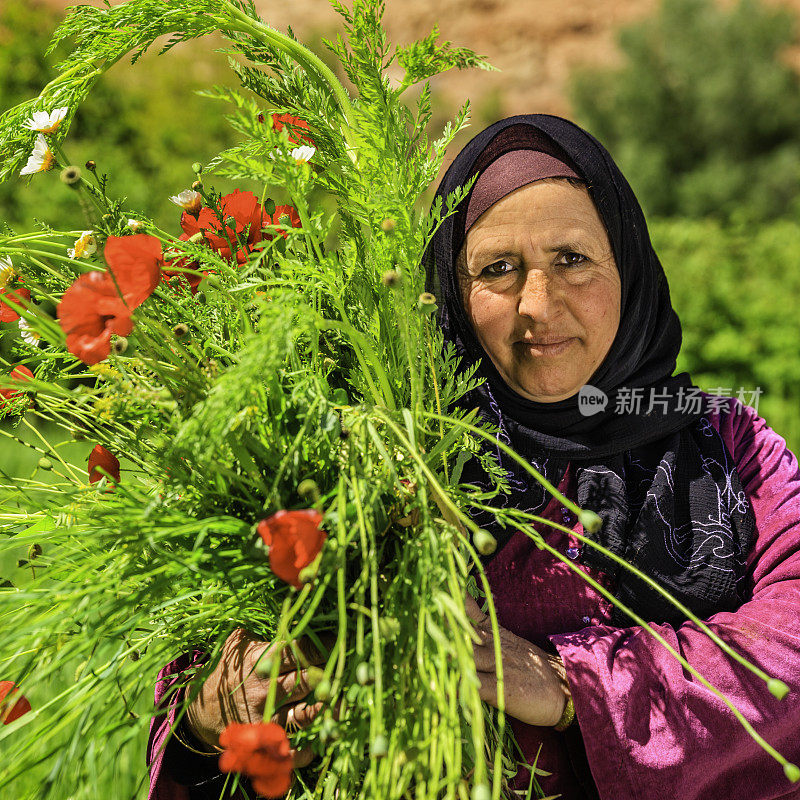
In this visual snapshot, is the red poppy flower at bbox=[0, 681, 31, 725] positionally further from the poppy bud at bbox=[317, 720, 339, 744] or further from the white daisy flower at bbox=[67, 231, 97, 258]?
the white daisy flower at bbox=[67, 231, 97, 258]

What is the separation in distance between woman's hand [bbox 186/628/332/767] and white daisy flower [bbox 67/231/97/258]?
49 centimetres

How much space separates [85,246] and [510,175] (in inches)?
25.7

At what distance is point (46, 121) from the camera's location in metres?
0.85

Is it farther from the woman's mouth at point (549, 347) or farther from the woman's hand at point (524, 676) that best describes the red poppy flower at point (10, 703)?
the woman's mouth at point (549, 347)

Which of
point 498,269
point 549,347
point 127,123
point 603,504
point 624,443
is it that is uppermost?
point 127,123

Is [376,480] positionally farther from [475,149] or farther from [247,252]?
[475,149]

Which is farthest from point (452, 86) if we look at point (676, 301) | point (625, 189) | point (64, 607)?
point (64, 607)

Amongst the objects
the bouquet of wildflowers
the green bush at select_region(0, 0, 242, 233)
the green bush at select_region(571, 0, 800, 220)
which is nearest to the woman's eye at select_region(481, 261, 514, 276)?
the bouquet of wildflowers

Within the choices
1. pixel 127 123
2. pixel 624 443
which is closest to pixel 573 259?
pixel 624 443

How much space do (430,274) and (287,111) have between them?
1.52 ft

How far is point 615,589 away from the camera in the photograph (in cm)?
119

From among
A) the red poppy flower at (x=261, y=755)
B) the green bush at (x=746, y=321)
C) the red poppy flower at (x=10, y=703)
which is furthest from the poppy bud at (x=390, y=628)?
the green bush at (x=746, y=321)

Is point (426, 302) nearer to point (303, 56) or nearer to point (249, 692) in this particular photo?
point (303, 56)

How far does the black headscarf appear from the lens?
1.18 m
